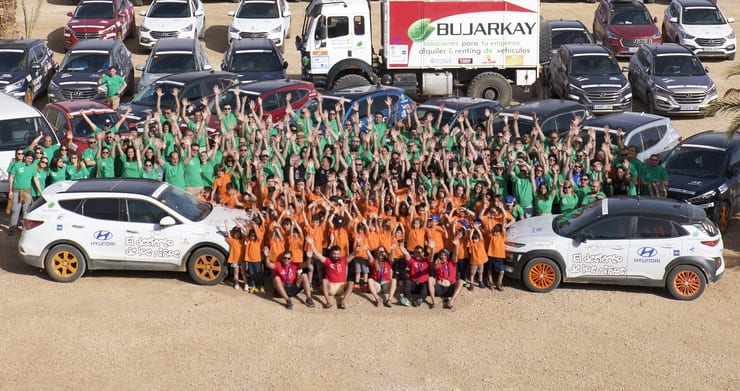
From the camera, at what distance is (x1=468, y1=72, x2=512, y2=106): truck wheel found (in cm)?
2458

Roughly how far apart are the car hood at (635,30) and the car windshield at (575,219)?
1553 centimetres

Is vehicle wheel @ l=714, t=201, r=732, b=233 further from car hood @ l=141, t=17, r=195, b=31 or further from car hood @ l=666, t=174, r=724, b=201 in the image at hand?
car hood @ l=141, t=17, r=195, b=31

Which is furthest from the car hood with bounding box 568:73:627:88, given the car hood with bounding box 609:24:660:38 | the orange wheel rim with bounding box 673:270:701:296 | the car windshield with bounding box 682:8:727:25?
the orange wheel rim with bounding box 673:270:701:296

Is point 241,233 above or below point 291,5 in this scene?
below

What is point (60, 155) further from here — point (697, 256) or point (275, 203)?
point (697, 256)

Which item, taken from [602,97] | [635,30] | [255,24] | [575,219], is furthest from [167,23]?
[575,219]

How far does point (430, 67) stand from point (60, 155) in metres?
10.5

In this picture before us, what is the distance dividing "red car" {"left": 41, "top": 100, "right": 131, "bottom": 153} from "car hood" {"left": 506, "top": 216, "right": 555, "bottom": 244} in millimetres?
8886

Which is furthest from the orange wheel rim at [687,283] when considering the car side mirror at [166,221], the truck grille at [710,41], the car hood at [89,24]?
the car hood at [89,24]

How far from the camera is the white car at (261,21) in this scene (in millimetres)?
29005

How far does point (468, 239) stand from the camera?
1455 centimetres

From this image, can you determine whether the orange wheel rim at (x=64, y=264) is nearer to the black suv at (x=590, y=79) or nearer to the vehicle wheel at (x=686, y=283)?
the vehicle wheel at (x=686, y=283)

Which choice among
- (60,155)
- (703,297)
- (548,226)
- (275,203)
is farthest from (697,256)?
(60,155)

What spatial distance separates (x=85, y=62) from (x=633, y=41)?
16230 millimetres
